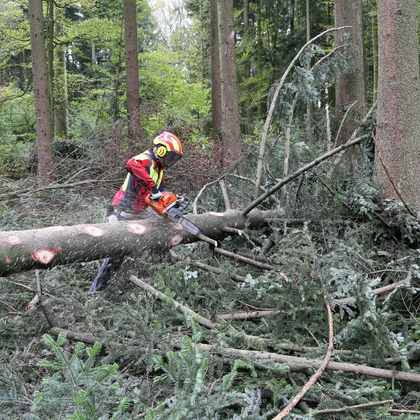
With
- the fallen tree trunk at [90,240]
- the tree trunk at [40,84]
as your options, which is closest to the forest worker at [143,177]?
the fallen tree trunk at [90,240]

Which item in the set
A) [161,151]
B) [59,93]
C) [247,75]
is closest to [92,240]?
[161,151]

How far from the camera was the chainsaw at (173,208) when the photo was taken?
3486 millimetres

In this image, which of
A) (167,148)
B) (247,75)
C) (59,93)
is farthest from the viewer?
(247,75)

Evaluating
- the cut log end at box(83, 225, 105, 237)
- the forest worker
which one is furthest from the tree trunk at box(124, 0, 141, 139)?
the cut log end at box(83, 225, 105, 237)

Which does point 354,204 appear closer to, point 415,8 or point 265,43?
point 415,8

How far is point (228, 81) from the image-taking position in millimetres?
8109

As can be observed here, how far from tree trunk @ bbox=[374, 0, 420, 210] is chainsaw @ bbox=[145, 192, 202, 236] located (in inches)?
85.7

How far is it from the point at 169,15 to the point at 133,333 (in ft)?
93.2

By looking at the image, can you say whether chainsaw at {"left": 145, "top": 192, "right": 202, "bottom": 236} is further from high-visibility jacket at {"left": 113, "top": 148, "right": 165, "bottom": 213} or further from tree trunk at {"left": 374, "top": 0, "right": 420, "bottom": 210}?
tree trunk at {"left": 374, "top": 0, "right": 420, "bottom": 210}

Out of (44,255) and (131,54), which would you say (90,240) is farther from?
(131,54)

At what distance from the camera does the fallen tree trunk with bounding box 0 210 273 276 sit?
2.63m

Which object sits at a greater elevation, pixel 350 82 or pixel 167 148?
pixel 350 82

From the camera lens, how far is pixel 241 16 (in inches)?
687

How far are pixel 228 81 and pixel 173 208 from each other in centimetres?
554
